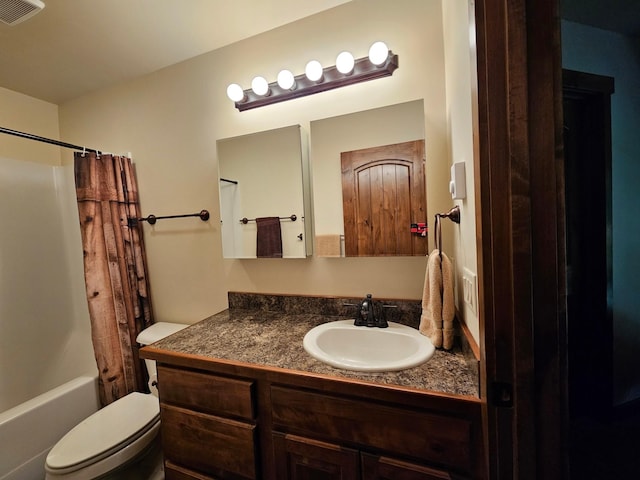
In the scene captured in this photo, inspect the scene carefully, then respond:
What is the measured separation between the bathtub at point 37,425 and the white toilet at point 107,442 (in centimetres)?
22

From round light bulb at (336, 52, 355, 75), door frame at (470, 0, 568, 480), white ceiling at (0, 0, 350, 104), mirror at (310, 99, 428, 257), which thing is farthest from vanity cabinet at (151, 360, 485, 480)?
white ceiling at (0, 0, 350, 104)

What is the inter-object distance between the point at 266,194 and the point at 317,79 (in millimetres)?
648

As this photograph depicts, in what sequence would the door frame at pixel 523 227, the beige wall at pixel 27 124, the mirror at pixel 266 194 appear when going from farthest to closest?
the beige wall at pixel 27 124, the mirror at pixel 266 194, the door frame at pixel 523 227

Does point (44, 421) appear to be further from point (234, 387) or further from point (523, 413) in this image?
point (523, 413)

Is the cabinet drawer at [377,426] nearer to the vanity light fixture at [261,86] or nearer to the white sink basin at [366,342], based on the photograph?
the white sink basin at [366,342]

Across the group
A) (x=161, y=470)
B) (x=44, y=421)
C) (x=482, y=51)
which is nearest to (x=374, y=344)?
(x=482, y=51)

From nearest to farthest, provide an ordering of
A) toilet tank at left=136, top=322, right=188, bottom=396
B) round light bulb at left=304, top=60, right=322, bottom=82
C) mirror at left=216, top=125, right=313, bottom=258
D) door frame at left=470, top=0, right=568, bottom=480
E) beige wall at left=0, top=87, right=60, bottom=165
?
door frame at left=470, top=0, right=568, bottom=480 < round light bulb at left=304, top=60, right=322, bottom=82 < mirror at left=216, top=125, right=313, bottom=258 < toilet tank at left=136, top=322, right=188, bottom=396 < beige wall at left=0, top=87, right=60, bottom=165

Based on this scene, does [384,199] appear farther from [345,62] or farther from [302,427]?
[302,427]

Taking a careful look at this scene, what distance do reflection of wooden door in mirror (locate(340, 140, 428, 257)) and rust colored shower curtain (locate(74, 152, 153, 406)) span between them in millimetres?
1457

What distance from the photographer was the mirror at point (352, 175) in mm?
1254

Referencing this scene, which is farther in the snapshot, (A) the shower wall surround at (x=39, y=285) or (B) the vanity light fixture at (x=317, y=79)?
(A) the shower wall surround at (x=39, y=285)

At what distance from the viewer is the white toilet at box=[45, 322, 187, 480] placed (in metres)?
1.11

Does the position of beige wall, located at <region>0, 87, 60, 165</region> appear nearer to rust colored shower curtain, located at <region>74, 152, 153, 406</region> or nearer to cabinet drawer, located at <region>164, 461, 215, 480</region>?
rust colored shower curtain, located at <region>74, 152, 153, 406</region>

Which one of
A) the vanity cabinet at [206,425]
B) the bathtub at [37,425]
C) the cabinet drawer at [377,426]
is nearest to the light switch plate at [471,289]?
the cabinet drawer at [377,426]
